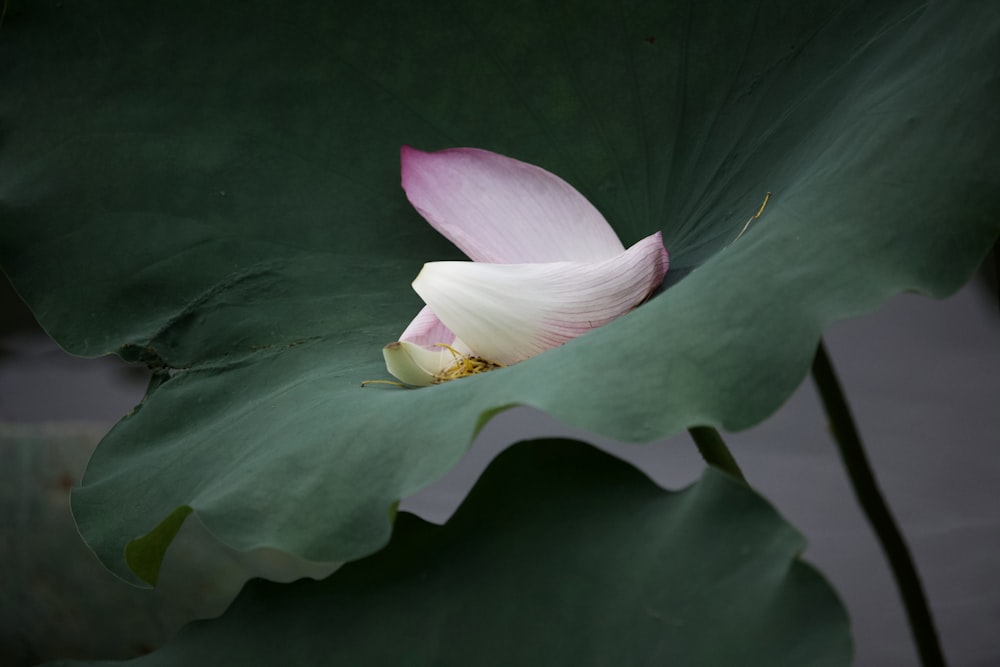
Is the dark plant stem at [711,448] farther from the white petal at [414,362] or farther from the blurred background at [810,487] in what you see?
the blurred background at [810,487]

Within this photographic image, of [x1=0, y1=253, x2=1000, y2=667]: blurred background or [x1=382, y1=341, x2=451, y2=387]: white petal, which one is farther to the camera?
[x1=0, y1=253, x2=1000, y2=667]: blurred background

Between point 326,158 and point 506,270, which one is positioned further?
point 326,158

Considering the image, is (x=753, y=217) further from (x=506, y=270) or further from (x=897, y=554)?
(x=897, y=554)

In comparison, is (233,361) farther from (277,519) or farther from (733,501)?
(733,501)

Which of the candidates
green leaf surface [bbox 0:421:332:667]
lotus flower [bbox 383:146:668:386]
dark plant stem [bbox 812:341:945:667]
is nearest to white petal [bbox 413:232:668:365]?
lotus flower [bbox 383:146:668:386]

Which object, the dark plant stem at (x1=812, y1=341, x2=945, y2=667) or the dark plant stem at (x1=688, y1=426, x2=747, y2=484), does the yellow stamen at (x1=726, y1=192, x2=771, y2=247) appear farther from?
the dark plant stem at (x1=812, y1=341, x2=945, y2=667)

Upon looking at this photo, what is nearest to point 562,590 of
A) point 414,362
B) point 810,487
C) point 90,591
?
point 414,362

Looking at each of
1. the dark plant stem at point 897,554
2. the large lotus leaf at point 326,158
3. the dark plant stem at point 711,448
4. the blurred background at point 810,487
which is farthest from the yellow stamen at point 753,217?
the blurred background at point 810,487
